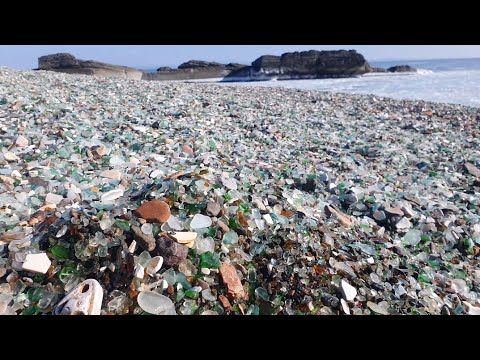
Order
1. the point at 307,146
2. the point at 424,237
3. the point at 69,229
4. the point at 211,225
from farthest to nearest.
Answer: the point at 307,146
the point at 424,237
the point at 211,225
the point at 69,229

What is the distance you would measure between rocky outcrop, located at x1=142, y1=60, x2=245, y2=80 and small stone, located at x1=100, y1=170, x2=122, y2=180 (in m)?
27.3

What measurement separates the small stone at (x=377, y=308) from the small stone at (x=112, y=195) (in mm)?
1776

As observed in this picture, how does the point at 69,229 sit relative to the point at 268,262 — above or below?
above

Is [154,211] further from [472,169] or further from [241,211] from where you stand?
[472,169]

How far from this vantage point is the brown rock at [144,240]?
182 cm

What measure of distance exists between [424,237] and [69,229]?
8.31 feet

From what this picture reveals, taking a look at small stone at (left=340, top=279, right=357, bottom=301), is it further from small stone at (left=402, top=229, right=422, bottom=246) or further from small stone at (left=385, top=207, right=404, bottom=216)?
small stone at (left=385, top=207, right=404, bottom=216)

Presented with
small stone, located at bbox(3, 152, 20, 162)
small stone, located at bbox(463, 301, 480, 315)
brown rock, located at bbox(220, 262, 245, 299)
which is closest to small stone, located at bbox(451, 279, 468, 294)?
small stone, located at bbox(463, 301, 480, 315)

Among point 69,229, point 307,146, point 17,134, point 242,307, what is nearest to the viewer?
point 242,307

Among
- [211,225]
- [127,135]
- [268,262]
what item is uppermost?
[127,135]

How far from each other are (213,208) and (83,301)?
97cm
